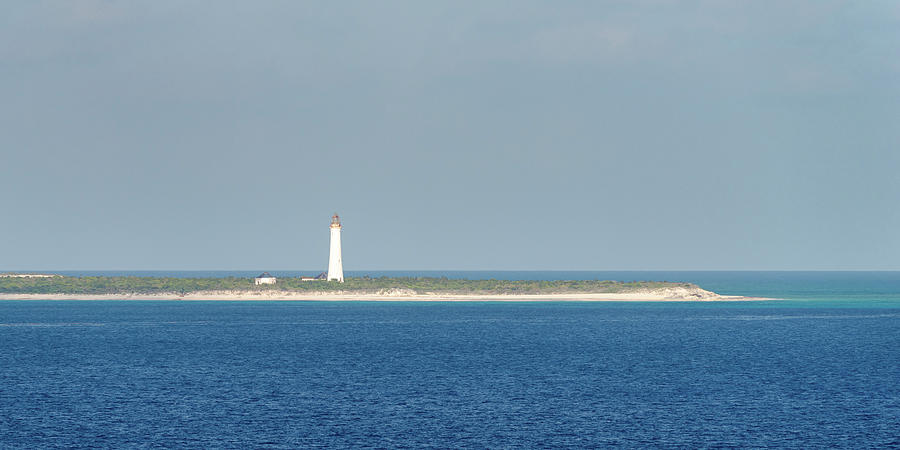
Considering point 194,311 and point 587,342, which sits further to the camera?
Answer: point 194,311

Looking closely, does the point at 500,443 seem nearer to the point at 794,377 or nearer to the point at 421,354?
the point at 794,377

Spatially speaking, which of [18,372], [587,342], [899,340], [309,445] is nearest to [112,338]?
[18,372]

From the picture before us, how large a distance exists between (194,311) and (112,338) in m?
55.9

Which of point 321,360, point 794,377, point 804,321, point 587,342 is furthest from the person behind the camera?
point 804,321

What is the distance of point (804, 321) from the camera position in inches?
5620

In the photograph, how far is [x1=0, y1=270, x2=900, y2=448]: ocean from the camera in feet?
176

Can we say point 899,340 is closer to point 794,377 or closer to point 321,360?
point 794,377

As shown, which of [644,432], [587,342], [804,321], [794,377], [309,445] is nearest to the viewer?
[309,445]

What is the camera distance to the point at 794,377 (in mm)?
77375

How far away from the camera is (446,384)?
71938mm

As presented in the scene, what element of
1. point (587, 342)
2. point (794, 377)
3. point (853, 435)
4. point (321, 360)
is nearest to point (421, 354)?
point (321, 360)

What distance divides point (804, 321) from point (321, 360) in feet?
267

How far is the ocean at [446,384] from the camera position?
53594 millimetres

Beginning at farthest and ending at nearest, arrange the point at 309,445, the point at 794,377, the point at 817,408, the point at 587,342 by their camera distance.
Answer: the point at 587,342, the point at 794,377, the point at 817,408, the point at 309,445
